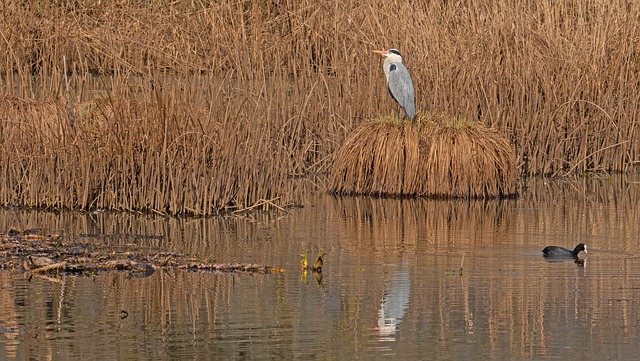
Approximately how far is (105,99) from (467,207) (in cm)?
388

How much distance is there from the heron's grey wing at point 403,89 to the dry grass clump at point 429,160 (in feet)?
0.96

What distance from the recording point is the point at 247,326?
8.09 metres

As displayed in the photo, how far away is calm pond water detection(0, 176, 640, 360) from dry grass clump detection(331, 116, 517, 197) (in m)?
1.80

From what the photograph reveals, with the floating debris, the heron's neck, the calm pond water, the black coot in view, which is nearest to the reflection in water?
the calm pond water

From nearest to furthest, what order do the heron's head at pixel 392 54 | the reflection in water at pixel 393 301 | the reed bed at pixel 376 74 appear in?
the reflection in water at pixel 393 301 < the reed bed at pixel 376 74 < the heron's head at pixel 392 54

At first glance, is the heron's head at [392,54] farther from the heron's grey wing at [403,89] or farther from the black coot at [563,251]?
the black coot at [563,251]

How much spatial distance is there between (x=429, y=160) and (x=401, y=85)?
123 centimetres

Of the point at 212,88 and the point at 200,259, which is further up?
the point at 212,88

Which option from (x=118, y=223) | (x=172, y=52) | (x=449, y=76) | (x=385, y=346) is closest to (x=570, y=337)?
(x=385, y=346)

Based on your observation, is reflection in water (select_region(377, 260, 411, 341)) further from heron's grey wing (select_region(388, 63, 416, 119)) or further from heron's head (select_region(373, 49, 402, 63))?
heron's head (select_region(373, 49, 402, 63))

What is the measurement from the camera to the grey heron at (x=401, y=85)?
638 inches

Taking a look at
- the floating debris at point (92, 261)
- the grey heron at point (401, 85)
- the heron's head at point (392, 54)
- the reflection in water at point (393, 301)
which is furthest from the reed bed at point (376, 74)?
the reflection in water at point (393, 301)

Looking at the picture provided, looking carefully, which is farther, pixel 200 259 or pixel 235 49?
pixel 235 49

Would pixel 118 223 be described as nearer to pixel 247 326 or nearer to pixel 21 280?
pixel 21 280
